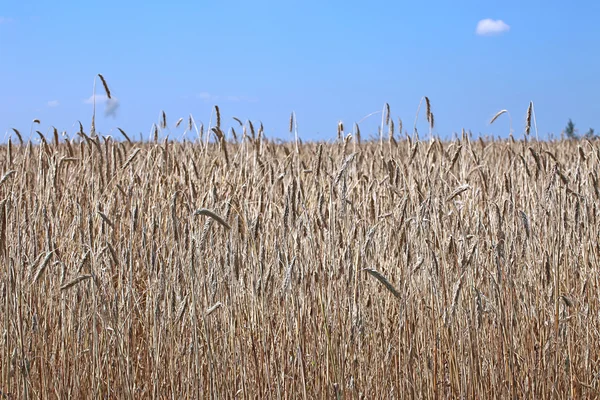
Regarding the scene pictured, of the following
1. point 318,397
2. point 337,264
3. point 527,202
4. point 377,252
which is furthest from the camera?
point 527,202

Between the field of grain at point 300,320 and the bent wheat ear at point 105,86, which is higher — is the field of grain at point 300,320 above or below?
below

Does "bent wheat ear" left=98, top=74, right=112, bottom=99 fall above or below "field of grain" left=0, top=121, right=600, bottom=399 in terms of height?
above

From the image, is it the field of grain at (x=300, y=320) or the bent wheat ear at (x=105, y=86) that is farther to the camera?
the bent wheat ear at (x=105, y=86)

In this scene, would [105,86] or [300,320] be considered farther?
[105,86]

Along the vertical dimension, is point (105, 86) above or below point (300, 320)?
above

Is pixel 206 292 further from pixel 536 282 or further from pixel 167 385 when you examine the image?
pixel 536 282

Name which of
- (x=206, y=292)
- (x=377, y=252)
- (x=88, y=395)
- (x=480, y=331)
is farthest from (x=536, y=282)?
(x=88, y=395)

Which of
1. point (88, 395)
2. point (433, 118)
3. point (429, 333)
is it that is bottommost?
point (88, 395)

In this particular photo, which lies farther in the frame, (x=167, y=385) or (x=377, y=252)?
(x=377, y=252)

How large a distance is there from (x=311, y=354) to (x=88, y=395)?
0.77 meters

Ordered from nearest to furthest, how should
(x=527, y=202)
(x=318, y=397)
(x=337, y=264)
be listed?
(x=318, y=397), (x=337, y=264), (x=527, y=202)

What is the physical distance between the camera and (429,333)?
2328mm

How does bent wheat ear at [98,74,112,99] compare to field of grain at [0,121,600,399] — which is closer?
field of grain at [0,121,600,399]

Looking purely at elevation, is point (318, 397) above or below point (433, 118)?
below
